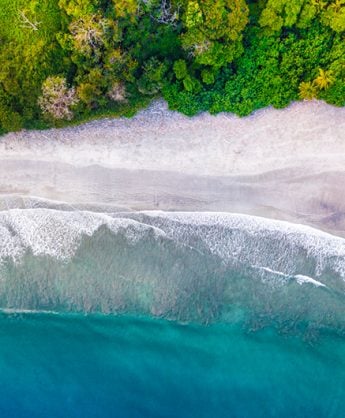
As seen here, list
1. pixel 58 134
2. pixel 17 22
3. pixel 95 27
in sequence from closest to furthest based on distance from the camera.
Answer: pixel 95 27
pixel 17 22
pixel 58 134

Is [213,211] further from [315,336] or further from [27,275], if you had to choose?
[27,275]

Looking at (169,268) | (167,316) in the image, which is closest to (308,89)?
(169,268)

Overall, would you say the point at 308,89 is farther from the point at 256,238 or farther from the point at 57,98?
the point at 57,98

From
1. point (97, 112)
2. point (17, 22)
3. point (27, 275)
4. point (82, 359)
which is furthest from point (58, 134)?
point (82, 359)

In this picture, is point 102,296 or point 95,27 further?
point 102,296

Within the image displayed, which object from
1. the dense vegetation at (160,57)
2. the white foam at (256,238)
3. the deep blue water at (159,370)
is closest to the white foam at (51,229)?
the white foam at (256,238)

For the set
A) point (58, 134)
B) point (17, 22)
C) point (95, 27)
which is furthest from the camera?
point (58, 134)

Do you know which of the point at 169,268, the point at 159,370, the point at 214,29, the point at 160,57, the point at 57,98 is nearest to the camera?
the point at 214,29
